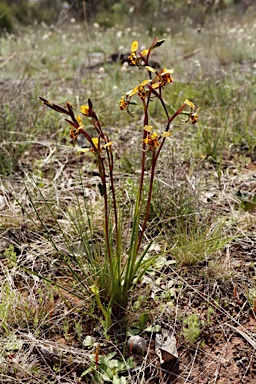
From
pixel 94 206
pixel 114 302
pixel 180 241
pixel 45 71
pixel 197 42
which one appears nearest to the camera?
pixel 114 302

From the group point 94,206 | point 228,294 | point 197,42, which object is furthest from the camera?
point 197,42

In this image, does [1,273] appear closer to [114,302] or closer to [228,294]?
[114,302]

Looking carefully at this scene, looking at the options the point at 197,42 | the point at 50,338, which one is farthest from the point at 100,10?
the point at 50,338

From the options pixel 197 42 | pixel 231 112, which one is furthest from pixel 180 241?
pixel 197 42

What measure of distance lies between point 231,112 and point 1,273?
2.26 metres

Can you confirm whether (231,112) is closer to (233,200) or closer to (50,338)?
(233,200)

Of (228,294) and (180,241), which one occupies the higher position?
(180,241)

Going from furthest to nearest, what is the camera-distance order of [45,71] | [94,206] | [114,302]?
[45,71], [94,206], [114,302]

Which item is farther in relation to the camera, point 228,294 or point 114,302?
point 228,294

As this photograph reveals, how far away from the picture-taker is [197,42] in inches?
230

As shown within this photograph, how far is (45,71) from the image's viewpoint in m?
4.93

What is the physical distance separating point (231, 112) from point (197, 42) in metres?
3.14

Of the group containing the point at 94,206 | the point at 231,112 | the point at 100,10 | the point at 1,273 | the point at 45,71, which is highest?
the point at 100,10

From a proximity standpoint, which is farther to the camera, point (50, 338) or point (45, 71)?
point (45, 71)
